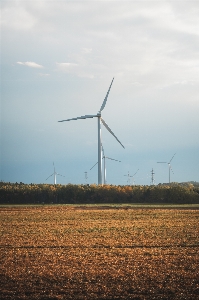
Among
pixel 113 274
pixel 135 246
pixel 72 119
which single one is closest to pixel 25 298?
pixel 113 274

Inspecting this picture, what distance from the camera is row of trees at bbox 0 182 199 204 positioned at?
285ft

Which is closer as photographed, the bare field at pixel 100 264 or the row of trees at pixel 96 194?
the bare field at pixel 100 264

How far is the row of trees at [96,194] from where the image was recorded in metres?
86.9

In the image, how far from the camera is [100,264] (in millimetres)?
19078

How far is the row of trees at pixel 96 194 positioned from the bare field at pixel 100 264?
184ft

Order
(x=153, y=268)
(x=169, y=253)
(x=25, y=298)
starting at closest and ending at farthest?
1. (x=25, y=298)
2. (x=153, y=268)
3. (x=169, y=253)

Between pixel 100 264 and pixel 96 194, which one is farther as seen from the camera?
pixel 96 194

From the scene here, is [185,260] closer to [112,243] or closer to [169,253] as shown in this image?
[169,253]

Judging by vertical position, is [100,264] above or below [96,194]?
below

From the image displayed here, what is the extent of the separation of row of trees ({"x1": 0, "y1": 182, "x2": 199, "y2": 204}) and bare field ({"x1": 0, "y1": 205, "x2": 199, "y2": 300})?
56.1 m

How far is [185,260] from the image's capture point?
20.0 m

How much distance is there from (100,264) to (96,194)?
231 ft

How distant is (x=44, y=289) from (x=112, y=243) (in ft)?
34.8

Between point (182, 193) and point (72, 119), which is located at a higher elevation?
point (72, 119)
